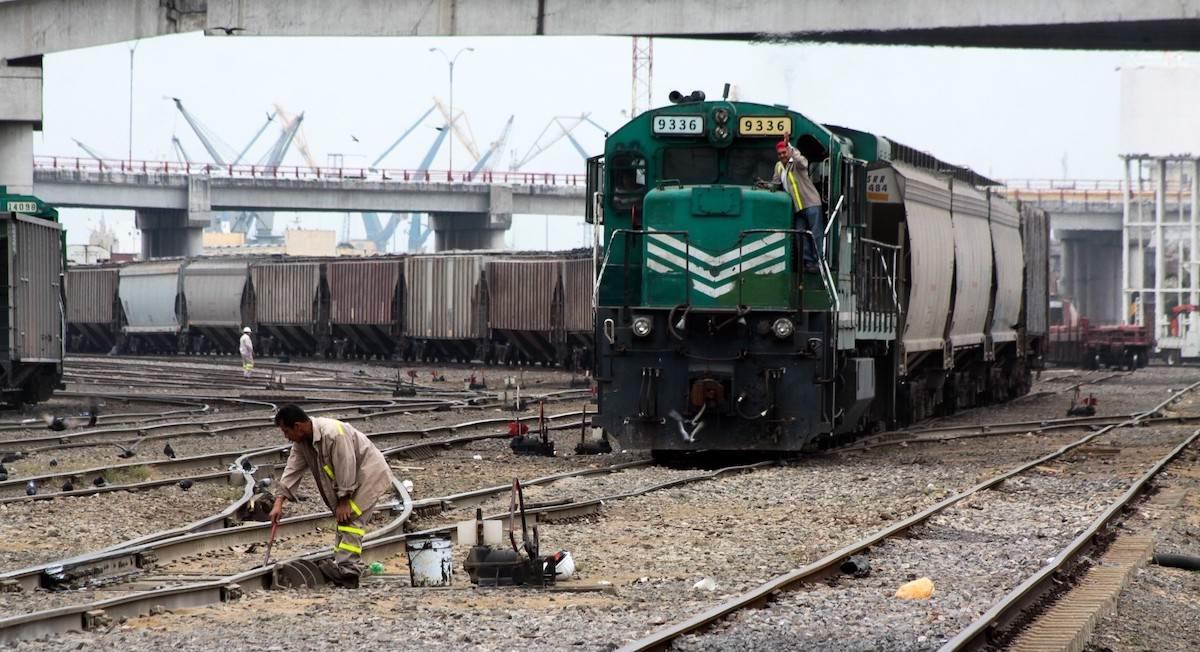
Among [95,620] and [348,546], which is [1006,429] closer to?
→ [348,546]

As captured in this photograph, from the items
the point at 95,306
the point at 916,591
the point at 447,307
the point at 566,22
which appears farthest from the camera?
the point at 95,306

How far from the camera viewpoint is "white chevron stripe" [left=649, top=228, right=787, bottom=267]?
1562cm

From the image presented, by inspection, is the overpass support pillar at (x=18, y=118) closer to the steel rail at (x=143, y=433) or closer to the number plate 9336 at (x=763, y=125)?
the steel rail at (x=143, y=433)

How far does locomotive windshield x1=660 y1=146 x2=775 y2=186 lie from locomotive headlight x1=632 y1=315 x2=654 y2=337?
56.1 inches

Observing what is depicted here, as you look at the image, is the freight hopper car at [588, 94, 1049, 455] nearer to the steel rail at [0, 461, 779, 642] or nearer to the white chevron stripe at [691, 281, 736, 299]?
the white chevron stripe at [691, 281, 736, 299]

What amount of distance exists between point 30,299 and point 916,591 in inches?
711

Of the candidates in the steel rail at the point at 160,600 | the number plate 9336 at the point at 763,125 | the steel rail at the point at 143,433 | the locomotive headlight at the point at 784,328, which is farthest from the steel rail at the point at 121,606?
the steel rail at the point at 143,433

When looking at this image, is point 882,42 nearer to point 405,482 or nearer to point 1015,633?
point 405,482

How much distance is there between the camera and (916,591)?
8.77 m

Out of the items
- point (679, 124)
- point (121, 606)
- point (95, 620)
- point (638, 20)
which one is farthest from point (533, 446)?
point (638, 20)

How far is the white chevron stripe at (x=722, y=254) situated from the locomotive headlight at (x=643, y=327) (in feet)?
2.39

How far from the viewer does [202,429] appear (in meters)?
21.0

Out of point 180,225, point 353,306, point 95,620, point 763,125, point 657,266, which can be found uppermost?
point 180,225

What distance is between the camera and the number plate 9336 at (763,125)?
1580cm
